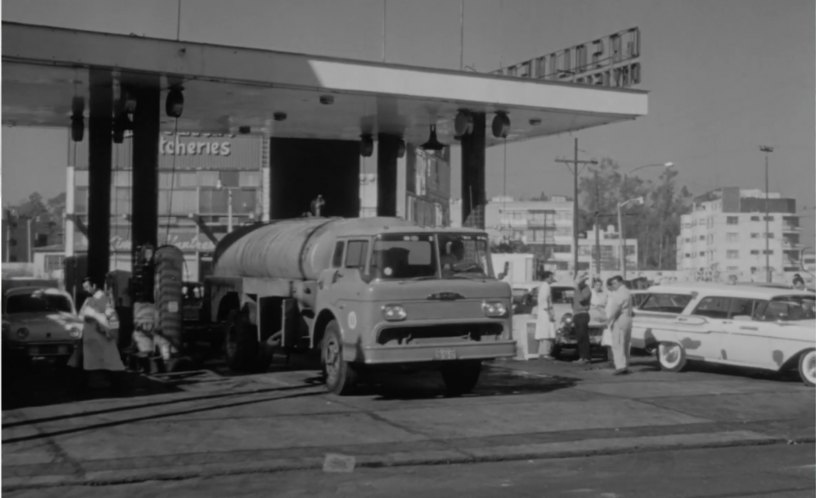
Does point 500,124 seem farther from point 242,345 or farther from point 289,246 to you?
point 242,345

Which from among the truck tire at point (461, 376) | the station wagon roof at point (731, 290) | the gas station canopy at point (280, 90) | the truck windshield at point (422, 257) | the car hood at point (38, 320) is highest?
the gas station canopy at point (280, 90)

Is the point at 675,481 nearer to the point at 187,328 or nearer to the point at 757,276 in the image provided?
the point at 187,328

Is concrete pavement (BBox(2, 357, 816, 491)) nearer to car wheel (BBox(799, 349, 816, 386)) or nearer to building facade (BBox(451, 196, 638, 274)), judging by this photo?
car wheel (BBox(799, 349, 816, 386))

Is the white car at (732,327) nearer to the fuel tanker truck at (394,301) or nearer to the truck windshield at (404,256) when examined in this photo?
the fuel tanker truck at (394,301)

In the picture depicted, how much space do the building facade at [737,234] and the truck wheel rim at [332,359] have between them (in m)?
110

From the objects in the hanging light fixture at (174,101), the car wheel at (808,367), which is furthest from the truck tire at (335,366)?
the car wheel at (808,367)

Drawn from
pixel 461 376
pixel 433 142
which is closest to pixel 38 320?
pixel 461 376

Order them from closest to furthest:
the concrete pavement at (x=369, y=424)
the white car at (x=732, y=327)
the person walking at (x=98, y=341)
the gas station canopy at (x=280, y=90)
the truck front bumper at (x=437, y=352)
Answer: the concrete pavement at (x=369, y=424), the truck front bumper at (x=437, y=352), the person walking at (x=98, y=341), the white car at (x=732, y=327), the gas station canopy at (x=280, y=90)

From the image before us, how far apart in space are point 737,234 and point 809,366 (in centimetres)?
11697

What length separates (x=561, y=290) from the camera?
24766mm

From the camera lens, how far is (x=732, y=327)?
18062 mm

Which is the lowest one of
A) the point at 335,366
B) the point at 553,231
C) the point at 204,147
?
the point at 335,366

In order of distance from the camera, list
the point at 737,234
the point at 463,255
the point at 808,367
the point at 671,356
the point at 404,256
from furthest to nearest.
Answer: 1. the point at 737,234
2. the point at 671,356
3. the point at 808,367
4. the point at 463,255
5. the point at 404,256

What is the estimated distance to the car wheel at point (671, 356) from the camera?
19.1 m
